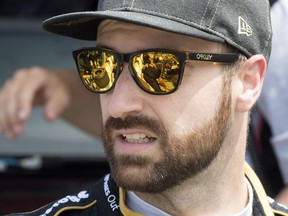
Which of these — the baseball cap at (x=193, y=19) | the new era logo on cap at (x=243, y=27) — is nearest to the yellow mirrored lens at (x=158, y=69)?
the baseball cap at (x=193, y=19)

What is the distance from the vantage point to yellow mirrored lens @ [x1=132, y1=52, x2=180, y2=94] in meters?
2.48

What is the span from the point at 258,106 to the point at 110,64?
3.40ft

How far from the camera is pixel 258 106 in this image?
11.2 feet

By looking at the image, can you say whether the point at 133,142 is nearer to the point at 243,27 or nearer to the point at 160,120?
the point at 160,120

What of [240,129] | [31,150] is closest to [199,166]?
[240,129]

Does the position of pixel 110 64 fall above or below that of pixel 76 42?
above

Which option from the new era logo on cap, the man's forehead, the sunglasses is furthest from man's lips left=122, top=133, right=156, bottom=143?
the new era logo on cap

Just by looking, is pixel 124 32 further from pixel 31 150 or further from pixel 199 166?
pixel 31 150

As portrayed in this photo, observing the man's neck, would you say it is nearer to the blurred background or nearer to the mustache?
the mustache

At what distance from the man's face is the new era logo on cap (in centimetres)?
10

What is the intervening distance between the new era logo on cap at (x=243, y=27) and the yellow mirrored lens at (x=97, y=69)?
383 millimetres

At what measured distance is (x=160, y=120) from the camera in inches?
98.0

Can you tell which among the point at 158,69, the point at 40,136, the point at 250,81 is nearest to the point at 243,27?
the point at 250,81

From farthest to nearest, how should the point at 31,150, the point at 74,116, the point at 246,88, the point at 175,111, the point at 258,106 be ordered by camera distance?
the point at 31,150 → the point at 74,116 → the point at 258,106 → the point at 246,88 → the point at 175,111
